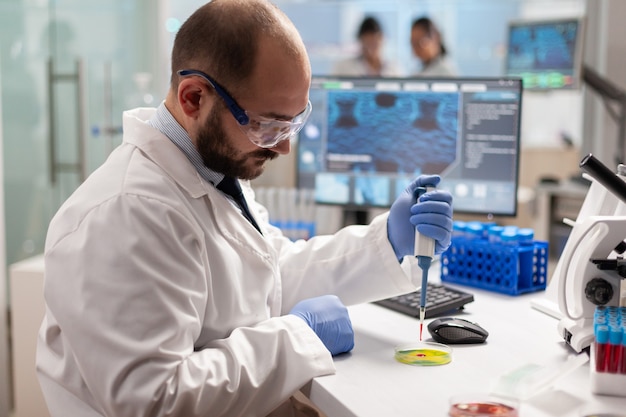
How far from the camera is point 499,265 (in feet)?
5.37

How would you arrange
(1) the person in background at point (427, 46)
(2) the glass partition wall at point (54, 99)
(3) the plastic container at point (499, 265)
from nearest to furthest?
(3) the plastic container at point (499, 265)
(2) the glass partition wall at point (54, 99)
(1) the person in background at point (427, 46)

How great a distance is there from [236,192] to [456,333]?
1.64 ft

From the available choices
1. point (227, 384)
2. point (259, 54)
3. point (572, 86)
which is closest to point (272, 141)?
point (259, 54)

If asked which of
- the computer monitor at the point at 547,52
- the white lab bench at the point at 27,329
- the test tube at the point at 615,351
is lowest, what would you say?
the white lab bench at the point at 27,329

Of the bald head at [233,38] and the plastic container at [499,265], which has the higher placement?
the bald head at [233,38]

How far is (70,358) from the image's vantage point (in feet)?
3.71

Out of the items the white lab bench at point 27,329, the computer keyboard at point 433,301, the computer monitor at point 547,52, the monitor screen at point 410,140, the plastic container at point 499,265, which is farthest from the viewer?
the computer monitor at point 547,52

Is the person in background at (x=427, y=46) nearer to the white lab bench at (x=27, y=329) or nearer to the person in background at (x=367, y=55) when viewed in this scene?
the person in background at (x=367, y=55)

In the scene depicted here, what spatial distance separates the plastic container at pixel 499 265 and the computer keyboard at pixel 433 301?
14cm

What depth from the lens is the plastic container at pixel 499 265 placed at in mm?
1616

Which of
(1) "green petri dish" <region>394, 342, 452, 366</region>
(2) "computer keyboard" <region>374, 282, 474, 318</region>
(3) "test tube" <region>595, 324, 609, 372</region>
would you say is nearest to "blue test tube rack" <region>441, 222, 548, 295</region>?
(2) "computer keyboard" <region>374, 282, 474, 318</region>

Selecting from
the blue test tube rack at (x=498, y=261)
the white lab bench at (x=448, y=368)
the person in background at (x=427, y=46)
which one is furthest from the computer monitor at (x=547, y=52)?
the white lab bench at (x=448, y=368)

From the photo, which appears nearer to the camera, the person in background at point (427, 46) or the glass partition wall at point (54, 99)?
the glass partition wall at point (54, 99)

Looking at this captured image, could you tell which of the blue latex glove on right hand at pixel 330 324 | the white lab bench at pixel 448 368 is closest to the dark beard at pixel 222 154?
the blue latex glove on right hand at pixel 330 324
